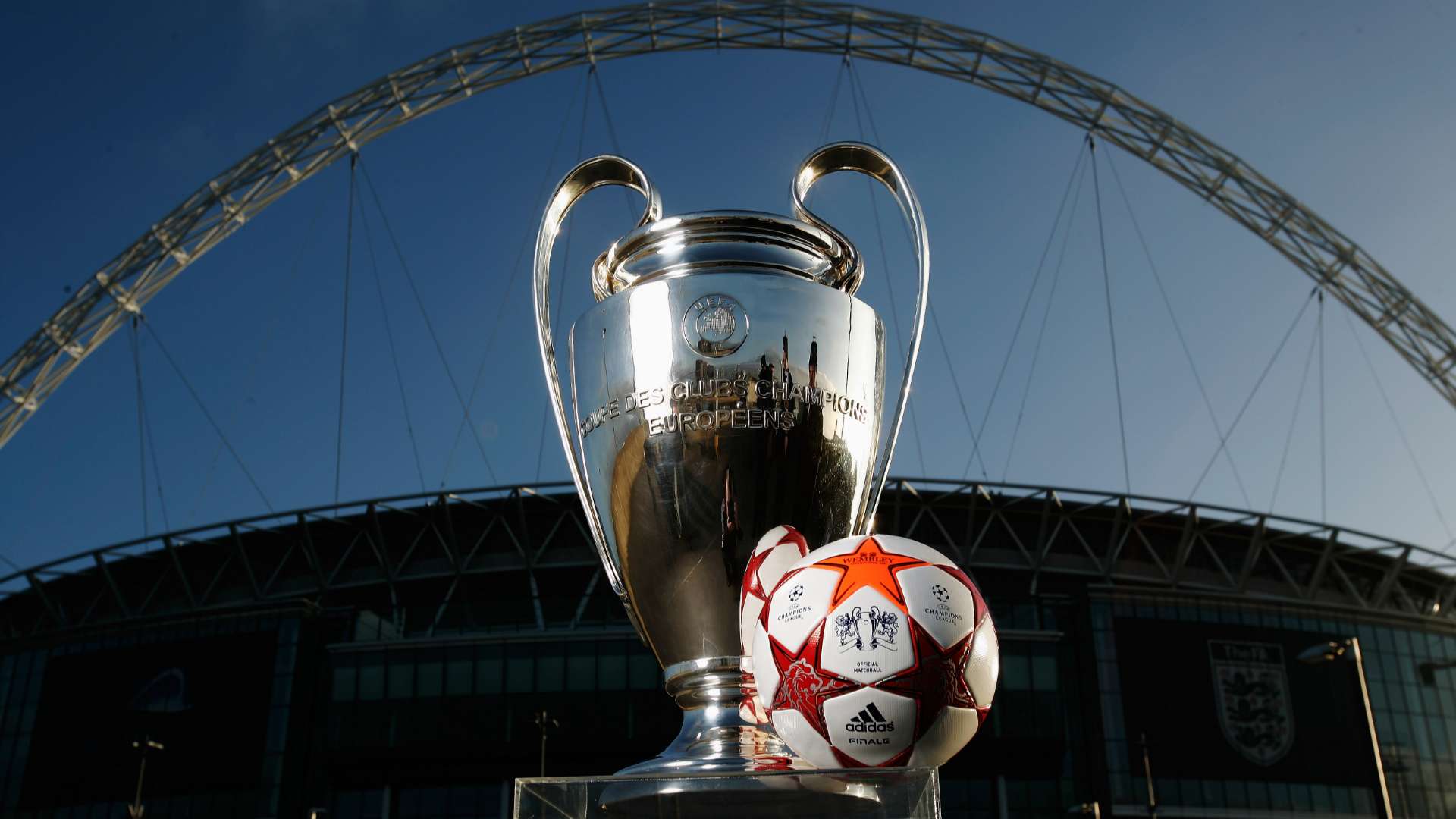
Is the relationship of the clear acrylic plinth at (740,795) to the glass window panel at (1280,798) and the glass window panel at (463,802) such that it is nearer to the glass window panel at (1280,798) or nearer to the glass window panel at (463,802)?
the glass window panel at (463,802)

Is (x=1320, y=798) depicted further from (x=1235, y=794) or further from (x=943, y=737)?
(x=943, y=737)

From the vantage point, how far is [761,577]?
4199 millimetres

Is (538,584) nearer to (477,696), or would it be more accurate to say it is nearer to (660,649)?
(477,696)

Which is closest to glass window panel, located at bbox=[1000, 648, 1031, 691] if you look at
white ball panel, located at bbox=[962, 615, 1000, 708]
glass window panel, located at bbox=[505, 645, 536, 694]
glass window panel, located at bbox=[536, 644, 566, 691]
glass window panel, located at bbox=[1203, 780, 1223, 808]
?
glass window panel, located at bbox=[1203, 780, 1223, 808]

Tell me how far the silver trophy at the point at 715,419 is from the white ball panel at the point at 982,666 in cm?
77

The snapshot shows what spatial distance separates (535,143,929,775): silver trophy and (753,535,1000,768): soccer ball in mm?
577

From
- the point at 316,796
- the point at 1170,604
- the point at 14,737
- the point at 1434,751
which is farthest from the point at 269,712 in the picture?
the point at 1434,751

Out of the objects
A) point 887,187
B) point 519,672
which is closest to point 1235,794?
point 519,672

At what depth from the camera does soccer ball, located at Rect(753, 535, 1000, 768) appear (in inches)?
141

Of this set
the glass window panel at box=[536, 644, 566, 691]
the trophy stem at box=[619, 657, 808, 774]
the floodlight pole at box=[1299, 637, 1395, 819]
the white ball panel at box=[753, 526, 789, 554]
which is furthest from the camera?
the glass window panel at box=[536, 644, 566, 691]

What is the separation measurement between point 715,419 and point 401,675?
3849 centimetres

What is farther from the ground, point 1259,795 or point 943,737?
point 1259,795

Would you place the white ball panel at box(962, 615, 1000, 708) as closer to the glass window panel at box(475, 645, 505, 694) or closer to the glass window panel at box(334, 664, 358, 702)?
the glass window panel at box(475, 645, 505, 694)

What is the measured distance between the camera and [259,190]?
34.1m
